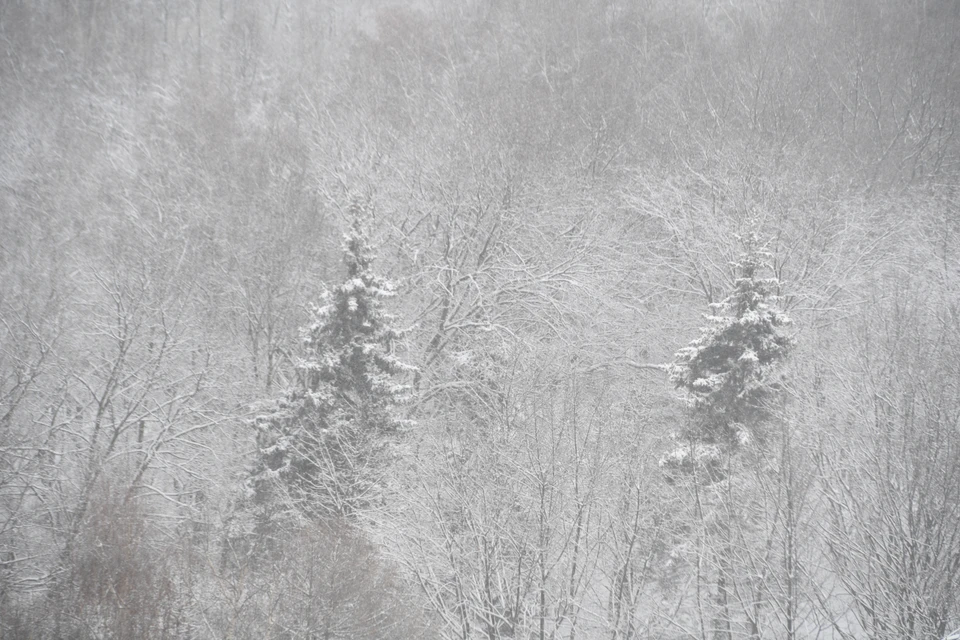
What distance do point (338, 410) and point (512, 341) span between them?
532cm

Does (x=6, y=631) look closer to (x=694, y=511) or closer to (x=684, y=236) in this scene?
(x=694, y=511)

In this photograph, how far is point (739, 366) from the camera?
35.0ft

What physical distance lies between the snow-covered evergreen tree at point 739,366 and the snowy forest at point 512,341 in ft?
0.23

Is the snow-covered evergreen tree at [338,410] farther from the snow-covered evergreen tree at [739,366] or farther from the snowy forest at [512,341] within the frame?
the snow-covered evergreen tree at [739,366]

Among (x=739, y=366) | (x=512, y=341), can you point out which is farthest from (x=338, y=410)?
(x=739, y=366)

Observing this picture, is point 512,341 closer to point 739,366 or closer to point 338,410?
point 338,410

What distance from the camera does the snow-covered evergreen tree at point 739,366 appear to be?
417 inches

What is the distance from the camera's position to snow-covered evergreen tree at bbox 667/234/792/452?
1059 cm

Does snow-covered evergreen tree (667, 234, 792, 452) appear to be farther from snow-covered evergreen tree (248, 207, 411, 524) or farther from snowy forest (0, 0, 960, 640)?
snow-covered evergreen tree (248, 207, 411, 524)

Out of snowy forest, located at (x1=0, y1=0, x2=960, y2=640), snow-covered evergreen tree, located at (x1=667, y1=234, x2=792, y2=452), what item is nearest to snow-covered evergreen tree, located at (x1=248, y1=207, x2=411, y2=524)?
snowy forest, located at (x1=0, y1=0, x2=960, y2=640)

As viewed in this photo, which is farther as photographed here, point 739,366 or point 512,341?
point 512,341

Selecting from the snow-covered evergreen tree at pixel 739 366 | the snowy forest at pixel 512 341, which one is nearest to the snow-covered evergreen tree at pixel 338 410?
the snowy forest at pixel 512 341

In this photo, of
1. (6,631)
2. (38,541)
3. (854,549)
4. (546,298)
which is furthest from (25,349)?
(854,549)

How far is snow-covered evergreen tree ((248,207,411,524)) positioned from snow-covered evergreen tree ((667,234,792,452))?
5900 millimetres
